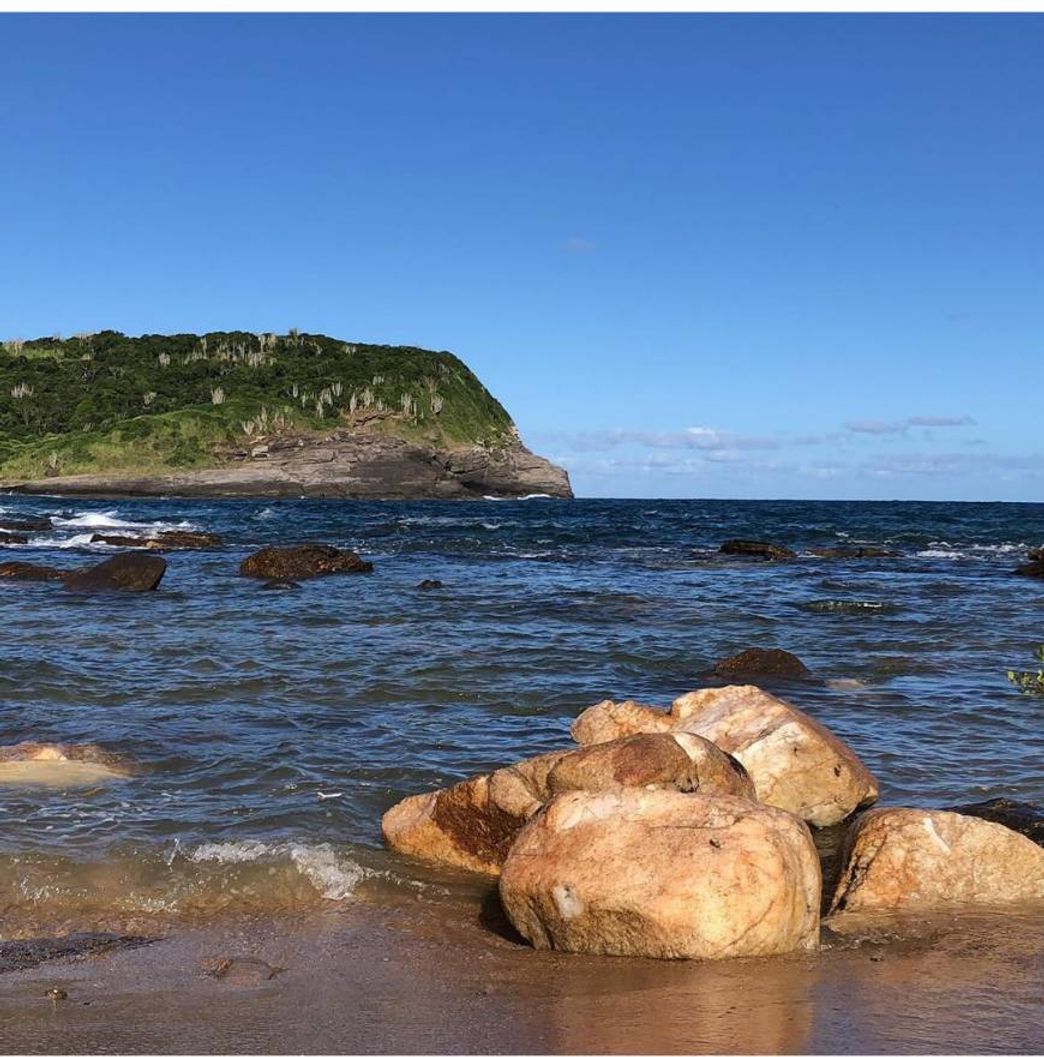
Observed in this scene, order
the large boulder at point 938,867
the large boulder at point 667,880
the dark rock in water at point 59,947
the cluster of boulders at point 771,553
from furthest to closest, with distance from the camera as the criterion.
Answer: the cluster of boulders at point 771,553 < the large boulder at point 938,867 < the large boulder at point 667,880 < the dark rock in water at point 59,947

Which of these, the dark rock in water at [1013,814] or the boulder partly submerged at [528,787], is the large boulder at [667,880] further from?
the dark rock in water at [1013,814]

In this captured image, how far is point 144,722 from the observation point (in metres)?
10.3

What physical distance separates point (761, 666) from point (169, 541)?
2646 cm

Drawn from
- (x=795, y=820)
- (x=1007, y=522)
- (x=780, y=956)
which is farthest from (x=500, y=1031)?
(x=1007, y=522)

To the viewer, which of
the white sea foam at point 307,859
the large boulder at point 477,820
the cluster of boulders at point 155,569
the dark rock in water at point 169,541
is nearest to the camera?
the white sea foam at point 307,859

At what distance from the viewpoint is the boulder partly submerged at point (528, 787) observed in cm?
667

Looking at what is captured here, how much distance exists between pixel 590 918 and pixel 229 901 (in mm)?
2147

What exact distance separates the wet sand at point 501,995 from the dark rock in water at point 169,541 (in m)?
30.2

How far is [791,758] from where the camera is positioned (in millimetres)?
7848

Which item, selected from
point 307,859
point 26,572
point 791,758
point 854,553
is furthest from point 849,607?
point 26,572

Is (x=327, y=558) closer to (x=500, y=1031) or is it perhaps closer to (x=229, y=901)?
(x=229, y=901)

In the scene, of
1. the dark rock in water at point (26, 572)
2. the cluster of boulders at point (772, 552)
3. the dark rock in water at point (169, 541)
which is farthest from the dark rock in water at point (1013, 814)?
the dark rock in water at point (169, 541)

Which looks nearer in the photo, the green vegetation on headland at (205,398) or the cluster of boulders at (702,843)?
the cluster of boulders at (702,843)

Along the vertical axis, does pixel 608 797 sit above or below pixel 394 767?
above
